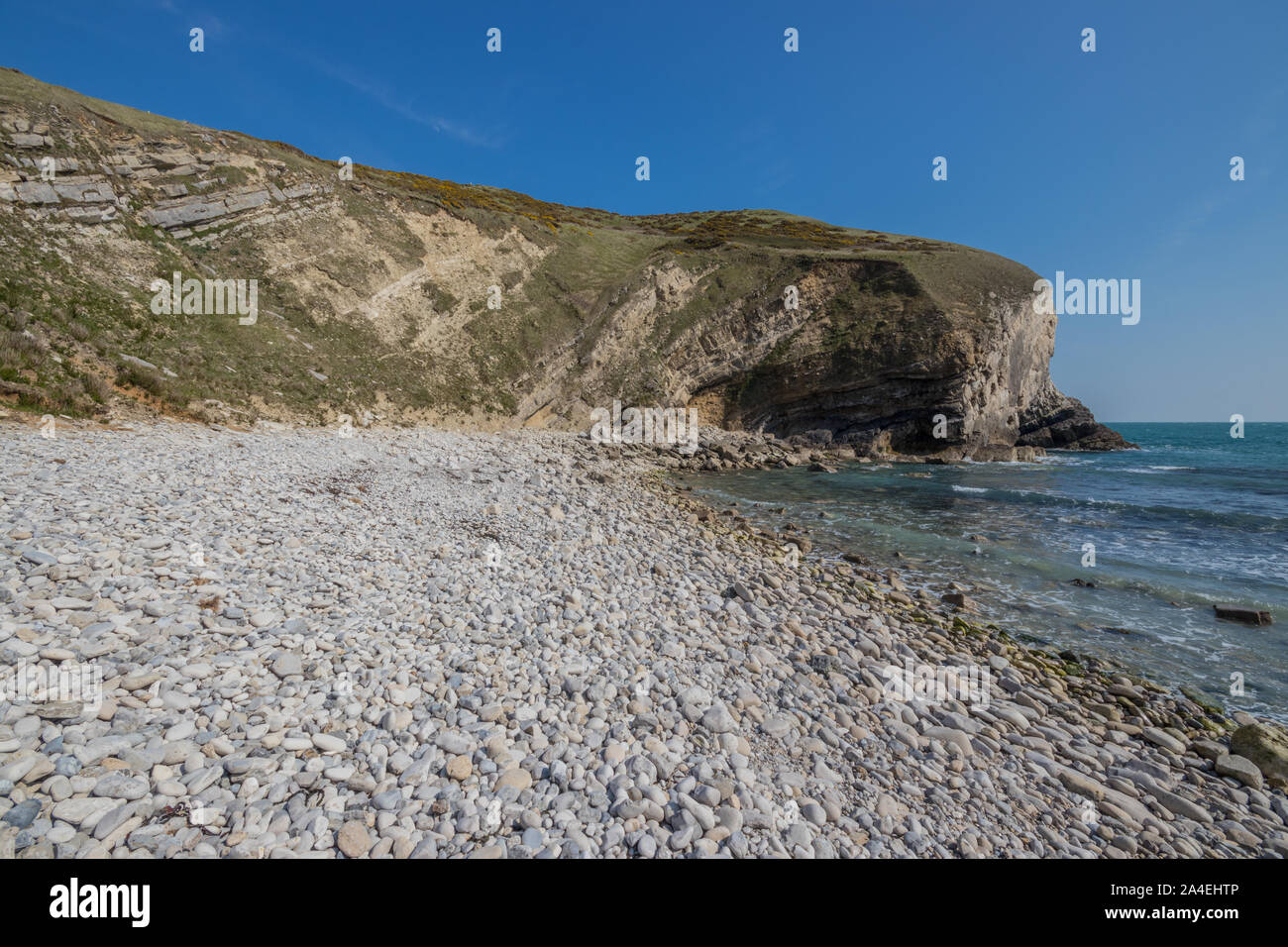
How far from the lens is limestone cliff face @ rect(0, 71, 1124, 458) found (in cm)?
2256

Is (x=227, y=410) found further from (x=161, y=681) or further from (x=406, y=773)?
(x=406, y=773)

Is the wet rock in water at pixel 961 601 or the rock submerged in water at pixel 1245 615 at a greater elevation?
the wet rock in water at pixel 961 601

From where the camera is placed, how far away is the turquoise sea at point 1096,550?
381 inches

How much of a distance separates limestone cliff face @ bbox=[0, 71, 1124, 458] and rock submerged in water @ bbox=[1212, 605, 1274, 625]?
31.6 metres

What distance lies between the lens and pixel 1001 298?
4856cm

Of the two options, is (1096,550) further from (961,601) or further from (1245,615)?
(961,601)

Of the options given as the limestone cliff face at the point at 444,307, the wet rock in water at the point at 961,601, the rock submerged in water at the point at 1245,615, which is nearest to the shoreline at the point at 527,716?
the wet rock in water at the point at 961,601

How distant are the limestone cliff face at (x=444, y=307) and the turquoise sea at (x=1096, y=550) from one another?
1471 cm

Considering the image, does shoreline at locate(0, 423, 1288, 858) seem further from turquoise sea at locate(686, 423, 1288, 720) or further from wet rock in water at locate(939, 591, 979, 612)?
turquoise sea at locate(686, 423, 1288, 720)

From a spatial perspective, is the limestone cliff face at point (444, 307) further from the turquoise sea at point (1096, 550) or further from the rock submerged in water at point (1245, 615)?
the rock submerged in water at point (1245, 615)

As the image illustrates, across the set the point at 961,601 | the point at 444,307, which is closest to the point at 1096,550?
the point at 961,601

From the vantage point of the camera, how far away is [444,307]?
3772cm
